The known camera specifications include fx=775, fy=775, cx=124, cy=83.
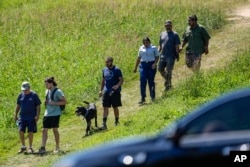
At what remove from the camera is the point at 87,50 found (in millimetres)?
24500

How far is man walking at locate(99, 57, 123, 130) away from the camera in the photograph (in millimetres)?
16047

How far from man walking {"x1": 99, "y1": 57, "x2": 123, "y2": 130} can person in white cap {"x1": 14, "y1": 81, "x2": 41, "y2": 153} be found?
5.04 ft

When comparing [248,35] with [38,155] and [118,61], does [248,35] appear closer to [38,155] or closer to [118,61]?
[118,61]

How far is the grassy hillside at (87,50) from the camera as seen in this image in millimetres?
15562

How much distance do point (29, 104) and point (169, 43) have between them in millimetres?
3749

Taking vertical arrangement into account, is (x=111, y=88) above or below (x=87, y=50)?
below

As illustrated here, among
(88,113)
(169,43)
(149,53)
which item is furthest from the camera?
(169,43)

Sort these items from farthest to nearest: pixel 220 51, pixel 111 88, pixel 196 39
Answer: pixel 220 51, pixel 196 39, pixel 111 88

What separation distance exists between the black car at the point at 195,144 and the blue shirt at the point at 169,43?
11.2m

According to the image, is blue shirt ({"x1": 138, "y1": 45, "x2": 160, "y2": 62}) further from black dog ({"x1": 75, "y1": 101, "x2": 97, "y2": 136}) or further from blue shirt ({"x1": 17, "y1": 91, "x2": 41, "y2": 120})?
blue shirt ({"x1": 17, "y1": 91, "x2": 41, "y2": 120})

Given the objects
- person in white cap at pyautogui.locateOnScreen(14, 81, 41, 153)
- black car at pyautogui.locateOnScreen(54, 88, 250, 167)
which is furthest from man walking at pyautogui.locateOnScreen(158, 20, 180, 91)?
black car at pyautogui.locateOnScreen(54, 88, 250, 167)

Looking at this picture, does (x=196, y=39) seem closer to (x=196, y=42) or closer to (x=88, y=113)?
(x=196, y=42)

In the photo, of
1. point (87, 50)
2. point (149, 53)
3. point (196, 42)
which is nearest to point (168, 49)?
point (149, 53)

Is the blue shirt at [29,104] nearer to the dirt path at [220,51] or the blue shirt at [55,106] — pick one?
the blue shirt at [55,106]
